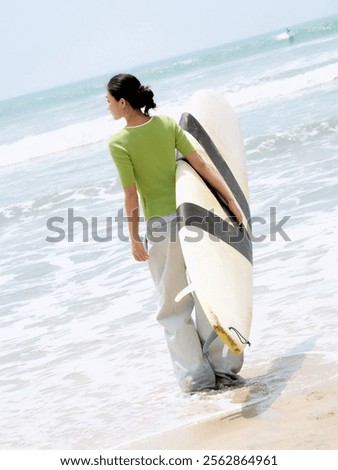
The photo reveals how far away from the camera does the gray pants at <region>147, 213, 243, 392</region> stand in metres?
3.81

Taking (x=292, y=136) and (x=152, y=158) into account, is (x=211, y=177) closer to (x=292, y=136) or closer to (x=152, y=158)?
(x=152, y=158)

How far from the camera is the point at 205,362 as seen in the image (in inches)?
152

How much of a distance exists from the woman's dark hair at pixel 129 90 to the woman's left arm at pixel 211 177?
361mm

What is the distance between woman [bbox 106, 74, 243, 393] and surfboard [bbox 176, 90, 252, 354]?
8cm

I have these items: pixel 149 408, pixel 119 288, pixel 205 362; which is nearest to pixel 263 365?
pixel 205 362

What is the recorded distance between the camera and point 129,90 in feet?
12.0

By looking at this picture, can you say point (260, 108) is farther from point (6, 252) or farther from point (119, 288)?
point (119, 288)

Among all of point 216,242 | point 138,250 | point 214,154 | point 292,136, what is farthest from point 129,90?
point 292,136

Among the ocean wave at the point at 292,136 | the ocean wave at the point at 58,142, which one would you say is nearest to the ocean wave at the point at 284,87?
the ocean wave at the point at 58,142

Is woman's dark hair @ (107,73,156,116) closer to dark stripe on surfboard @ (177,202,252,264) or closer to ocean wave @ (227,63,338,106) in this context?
dark stripe on surfboard @ (177,202,252,264)

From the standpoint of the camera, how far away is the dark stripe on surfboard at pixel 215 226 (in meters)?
3.79

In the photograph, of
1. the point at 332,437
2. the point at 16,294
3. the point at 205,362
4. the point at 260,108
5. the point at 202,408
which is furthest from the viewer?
the point at 260,108

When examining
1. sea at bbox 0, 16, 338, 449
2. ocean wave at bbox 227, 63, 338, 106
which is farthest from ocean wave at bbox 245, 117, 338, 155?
ocean wave at bbox 227, 63, 338, 106

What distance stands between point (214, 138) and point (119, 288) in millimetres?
1584
